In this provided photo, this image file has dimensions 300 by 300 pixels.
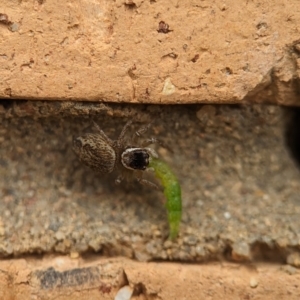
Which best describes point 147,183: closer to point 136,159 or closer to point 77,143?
point 136,159

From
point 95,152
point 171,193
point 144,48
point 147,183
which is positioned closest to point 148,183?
point 147,183

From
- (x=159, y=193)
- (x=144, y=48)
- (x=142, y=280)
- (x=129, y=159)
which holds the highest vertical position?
(x=144, y=48)

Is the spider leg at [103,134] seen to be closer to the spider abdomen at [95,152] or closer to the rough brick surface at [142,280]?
the spider abdomen at [95,152]

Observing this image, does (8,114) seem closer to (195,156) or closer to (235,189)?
(195,156)

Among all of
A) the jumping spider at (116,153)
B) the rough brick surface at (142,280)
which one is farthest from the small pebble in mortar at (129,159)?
the rough brick surface at (142,280)

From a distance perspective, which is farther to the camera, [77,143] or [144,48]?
[77,143]

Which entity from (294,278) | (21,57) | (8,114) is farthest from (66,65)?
(294,278)

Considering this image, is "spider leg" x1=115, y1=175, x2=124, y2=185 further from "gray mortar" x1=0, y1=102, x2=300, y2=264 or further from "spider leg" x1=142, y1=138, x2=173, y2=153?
"spider leg" x1=142, y1=138, x2=173, y2=153
